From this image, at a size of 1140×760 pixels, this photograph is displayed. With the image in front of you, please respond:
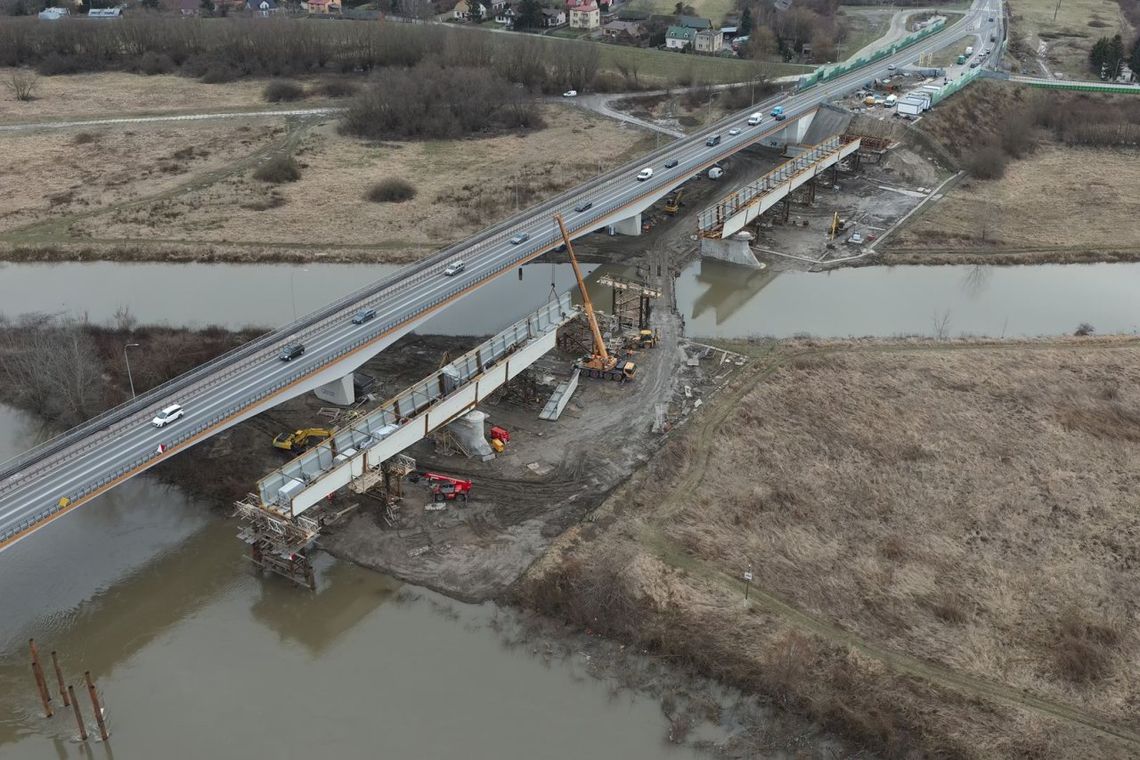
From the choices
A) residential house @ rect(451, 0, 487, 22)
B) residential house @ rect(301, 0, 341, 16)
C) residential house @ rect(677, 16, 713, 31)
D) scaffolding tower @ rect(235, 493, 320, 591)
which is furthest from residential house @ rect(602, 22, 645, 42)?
scaffolding tower @ rect(235, 493, 320, 591)

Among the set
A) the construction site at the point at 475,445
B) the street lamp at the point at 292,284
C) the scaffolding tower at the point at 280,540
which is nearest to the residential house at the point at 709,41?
the street lamp at the point at 292,284

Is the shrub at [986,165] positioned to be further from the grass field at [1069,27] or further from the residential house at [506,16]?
the residential house at [506,16]

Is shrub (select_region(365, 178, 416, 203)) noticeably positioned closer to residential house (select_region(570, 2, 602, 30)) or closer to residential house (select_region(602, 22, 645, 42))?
residential house (select_region(602, 22, 645, 42))

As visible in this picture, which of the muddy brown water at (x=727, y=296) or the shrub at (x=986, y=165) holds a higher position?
the shrub at (x=986, y=165)

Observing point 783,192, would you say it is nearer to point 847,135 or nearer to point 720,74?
point 847,135

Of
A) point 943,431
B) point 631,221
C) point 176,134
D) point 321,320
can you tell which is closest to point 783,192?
point 631,221

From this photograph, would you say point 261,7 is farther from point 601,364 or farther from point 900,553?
point 900,553
